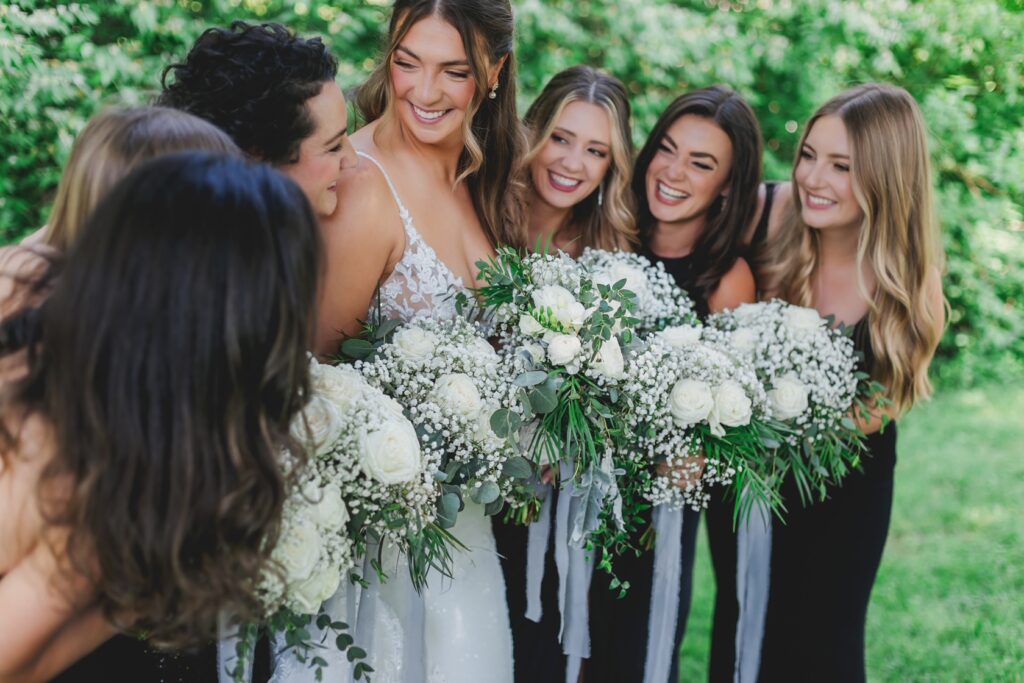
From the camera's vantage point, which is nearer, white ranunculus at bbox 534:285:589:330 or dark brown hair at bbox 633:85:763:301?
white ranunculus at bbox 534:285:589:330

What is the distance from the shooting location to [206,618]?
1812 millimetres

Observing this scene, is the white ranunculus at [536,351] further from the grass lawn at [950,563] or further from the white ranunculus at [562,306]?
the grass lawn at [950,563]

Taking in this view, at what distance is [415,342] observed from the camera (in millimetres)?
2607

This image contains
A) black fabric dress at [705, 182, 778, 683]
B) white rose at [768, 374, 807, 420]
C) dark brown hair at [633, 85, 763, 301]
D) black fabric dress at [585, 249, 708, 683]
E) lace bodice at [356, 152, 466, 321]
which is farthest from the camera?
black fabric dress at [705, 182, 778, 683]

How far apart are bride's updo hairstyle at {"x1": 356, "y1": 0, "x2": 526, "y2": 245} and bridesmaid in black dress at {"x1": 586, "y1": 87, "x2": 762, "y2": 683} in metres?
0.69

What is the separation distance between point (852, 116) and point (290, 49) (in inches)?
82.2

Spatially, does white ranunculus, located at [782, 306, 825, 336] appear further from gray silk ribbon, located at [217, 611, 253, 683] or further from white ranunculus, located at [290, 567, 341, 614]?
gray silk ribbon, located at [217, 611, 253, 683]

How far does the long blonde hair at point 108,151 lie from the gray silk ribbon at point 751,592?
8.11 ft

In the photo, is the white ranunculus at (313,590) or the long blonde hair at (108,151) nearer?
the long blonde hair at (108,151)

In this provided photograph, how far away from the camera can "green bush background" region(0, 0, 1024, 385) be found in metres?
4.89

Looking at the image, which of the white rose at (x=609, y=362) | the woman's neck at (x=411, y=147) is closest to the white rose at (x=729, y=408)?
the white rose at (x=609, y=362)

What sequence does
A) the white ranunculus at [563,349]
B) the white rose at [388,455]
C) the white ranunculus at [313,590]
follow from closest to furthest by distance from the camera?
the white ranunculus at [313,590] < the white rose at [388,455] < the white ranunculus at [563,349]

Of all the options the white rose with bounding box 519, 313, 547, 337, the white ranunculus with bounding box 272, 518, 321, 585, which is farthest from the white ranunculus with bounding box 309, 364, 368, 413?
the white rose with bounding box 519, 313, 547, 337

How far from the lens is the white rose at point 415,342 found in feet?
8.50
